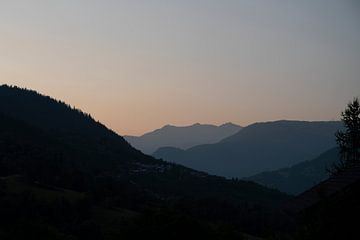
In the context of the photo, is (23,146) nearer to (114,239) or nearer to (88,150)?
(88,150)

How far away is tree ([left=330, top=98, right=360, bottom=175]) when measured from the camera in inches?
1184

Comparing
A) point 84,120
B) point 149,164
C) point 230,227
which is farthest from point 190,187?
point 230,227

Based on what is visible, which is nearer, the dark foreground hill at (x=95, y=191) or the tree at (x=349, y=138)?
the dark foreground hill at (x=95, y=191)

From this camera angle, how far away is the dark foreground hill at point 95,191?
18.2 m

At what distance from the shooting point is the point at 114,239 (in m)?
16.1

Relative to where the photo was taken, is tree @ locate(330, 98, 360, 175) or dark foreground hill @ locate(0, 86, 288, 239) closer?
dark foreground hill @ locate(0, 86, 288, 239)

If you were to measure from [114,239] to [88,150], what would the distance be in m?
136

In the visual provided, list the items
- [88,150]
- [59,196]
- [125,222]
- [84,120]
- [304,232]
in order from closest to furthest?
1. [304,232]
2. [125,222]
3. [59,196]
4. [88,150]
5. [84,120]

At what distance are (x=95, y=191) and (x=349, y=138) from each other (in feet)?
158

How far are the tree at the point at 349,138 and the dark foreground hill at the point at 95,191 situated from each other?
26.4 ft

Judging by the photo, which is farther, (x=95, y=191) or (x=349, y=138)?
(x=95, y=191)

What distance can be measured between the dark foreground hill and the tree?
8041 mm

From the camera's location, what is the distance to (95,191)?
73.4m

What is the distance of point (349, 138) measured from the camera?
100ft
